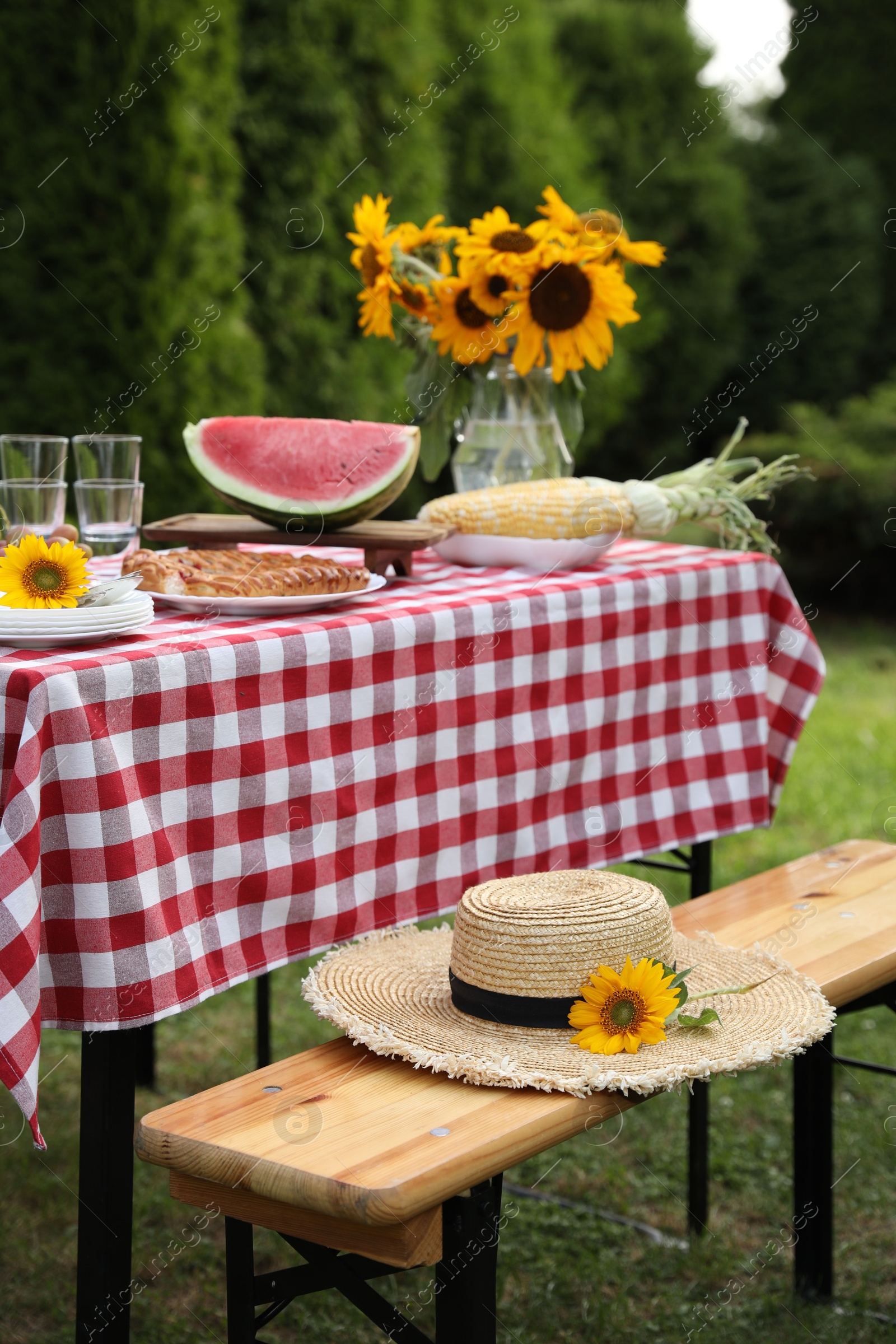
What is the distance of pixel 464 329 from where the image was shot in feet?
8.72

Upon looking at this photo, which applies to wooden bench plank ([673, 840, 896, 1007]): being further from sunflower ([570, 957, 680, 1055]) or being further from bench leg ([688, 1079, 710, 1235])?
bench leg ([688, 1079, 710, 1235])

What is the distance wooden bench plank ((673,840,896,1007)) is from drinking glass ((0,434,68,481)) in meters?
1.28

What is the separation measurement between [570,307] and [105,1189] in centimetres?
175

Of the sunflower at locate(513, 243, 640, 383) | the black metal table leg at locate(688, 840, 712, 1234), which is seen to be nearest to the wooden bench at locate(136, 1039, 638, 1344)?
the black metal table leg at locate(688, 840, 712, 1234)

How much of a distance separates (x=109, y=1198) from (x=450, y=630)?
0.93 meters

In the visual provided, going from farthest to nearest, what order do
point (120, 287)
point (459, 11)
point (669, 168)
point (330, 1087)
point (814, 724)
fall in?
point (669, 168), point (459, 11), point (814, 724), point (120, 287), point (330, 1087)

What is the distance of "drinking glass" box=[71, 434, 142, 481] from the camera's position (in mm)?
2332

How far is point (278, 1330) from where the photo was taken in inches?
101

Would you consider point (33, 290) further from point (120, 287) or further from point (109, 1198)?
point (109, 1198)

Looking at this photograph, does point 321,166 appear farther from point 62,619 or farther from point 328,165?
point 62,619

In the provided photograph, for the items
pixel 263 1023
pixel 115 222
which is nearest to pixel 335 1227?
pixel 263 1023

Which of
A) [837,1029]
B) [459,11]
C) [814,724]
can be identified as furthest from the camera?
[459,11]

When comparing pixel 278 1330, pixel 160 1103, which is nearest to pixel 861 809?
pixel 160 1103

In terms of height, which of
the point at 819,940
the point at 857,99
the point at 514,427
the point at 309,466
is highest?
the point at 857,99
